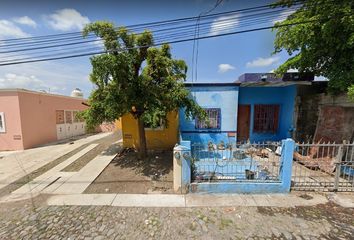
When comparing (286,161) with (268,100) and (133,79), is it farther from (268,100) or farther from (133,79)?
(268,100)

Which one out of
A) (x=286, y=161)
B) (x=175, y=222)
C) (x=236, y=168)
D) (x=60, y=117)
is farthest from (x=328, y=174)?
(x=60, y=117)

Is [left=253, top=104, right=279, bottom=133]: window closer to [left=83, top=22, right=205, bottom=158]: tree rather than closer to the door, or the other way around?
the door

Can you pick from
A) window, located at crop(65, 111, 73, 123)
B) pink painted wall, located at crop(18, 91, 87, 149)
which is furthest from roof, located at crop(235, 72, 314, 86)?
window, located at crop(65, 111, 73, 123)

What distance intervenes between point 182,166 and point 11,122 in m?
11.3

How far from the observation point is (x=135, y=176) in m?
5.79

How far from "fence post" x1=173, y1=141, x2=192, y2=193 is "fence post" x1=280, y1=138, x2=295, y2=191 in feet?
8.13

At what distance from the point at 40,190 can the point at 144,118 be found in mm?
3835

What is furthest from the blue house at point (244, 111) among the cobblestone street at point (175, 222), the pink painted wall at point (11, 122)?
the pink painted wall at point (11, 122)

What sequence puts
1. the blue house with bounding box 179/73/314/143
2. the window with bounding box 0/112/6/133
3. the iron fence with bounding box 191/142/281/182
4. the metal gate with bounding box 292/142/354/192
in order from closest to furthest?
the metal gate with bounding box 292/142/354/192 < the iron fence with bounding box 191/142/281/182 < the blue house with bounding box 179/73/314/143 < the window with bounding box 0/112/6/133

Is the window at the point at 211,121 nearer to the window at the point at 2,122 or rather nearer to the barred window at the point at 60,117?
the barred window at the point at 60,117

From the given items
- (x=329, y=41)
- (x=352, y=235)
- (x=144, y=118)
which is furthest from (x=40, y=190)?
(x=329, y=41)

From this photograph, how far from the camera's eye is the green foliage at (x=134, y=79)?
208 inches

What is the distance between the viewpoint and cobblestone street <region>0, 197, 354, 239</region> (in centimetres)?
319

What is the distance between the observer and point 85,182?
5.43 metres
